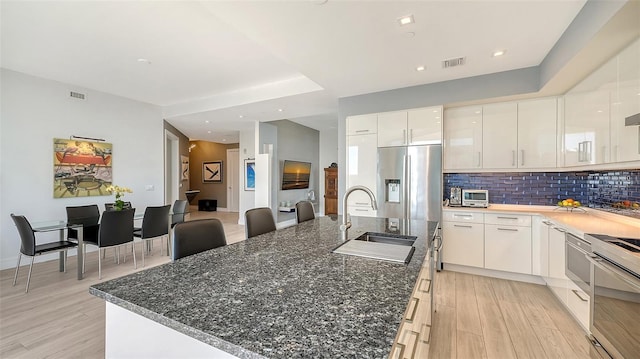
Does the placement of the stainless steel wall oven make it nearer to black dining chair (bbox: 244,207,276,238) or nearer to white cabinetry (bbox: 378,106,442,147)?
white cabinetry (bbox: 378,106,442,147)

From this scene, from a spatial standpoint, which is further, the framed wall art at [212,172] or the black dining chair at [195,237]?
the framed wall art at [212,172]

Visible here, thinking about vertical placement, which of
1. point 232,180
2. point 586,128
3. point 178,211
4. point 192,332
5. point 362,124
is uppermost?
point 362,124

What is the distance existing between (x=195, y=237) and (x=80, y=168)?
4.28 metres

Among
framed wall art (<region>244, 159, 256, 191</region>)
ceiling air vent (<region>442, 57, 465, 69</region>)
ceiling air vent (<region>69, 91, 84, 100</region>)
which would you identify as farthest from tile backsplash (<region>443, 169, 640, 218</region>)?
ceiling air vent (<region>69, 91, 84, 100</region>)

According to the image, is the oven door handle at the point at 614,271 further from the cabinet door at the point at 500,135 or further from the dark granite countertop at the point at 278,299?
the cabinet door at the point at 500,135

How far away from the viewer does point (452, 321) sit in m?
2.35

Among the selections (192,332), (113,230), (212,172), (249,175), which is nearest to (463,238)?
(192,332)

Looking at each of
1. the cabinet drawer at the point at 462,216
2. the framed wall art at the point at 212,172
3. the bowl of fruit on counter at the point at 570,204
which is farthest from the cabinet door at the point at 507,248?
the framed wall art at the point at 212,172

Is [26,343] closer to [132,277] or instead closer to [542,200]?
[132,277]

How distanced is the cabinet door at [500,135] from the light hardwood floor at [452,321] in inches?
58.0

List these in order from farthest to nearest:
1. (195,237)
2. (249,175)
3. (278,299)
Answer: (249,175) < (195,237) < (278,299)

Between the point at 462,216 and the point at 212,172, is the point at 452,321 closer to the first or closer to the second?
the point at 462,216

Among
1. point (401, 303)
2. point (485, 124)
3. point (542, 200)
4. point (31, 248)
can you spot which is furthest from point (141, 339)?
point (542, 200)

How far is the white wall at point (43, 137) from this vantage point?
370 centimetres
